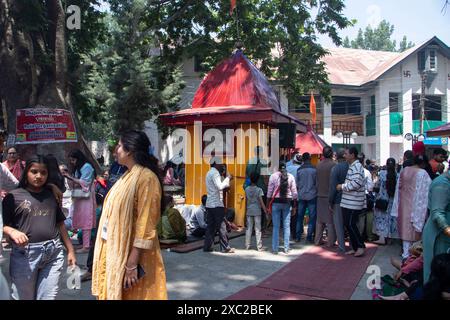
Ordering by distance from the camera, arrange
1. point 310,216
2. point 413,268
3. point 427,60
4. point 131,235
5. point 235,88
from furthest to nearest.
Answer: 1. point 427,60
2. point 235,88
3. point 310,216
4. point 413,268
5. point 131,235

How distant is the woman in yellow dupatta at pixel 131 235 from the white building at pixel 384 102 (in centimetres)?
2366

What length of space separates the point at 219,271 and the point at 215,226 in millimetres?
1295

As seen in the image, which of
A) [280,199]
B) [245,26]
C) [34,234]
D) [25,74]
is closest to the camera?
[34,234]

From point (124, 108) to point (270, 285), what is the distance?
14.9 metres

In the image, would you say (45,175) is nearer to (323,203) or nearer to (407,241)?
(407,241)

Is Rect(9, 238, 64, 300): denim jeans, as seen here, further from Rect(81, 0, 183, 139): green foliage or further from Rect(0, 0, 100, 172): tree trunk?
Rect(81, 0, 183, 139): green foliage

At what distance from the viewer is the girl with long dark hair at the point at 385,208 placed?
789cm

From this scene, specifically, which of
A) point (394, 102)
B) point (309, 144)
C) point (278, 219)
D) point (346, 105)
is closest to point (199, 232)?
point (278, 219)

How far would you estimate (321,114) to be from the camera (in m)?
28.0

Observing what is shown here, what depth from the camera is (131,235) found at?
9.65 ft

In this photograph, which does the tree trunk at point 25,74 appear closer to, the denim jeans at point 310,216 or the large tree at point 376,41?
the denim jeans at point 310,216

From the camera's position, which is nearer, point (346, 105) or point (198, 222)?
point (198, 222)

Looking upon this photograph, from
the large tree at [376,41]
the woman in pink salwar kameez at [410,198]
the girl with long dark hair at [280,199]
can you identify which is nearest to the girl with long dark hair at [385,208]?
the woman in pink salwar kameez at [410,198]

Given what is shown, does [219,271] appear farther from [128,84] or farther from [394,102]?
[394,102]
